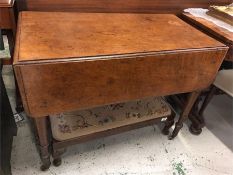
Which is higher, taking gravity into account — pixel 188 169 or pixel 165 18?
pixel 165 18

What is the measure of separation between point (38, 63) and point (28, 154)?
0.77 metres

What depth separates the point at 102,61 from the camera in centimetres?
86

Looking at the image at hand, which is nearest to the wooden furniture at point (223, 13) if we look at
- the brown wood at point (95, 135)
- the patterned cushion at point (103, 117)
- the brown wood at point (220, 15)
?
the brown wood at point (220, 15)

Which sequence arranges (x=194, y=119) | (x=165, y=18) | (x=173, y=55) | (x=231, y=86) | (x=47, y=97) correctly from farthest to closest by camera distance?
(x=194, y=119), (x=231, y=86), (x=165, y=18), (x=173, y=55), (x=47, y=97)

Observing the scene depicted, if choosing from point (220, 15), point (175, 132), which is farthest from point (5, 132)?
point (220, 15)

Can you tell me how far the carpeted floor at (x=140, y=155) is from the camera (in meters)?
1.30

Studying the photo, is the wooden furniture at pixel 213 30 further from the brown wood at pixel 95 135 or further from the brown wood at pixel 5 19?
the brown wood at pixel 5 19

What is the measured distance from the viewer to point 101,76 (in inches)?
35.3

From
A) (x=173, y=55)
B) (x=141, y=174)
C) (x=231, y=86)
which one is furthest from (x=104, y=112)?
(x=231, y=86)

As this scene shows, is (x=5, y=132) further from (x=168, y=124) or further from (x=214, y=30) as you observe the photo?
(x=214, y=30)

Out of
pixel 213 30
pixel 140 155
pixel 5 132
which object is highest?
pixel 213 30

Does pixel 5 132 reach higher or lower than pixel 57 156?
higher

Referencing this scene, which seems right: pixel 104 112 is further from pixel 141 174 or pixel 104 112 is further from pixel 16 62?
Answer: pixel 16 62

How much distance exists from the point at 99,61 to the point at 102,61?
12 mm
